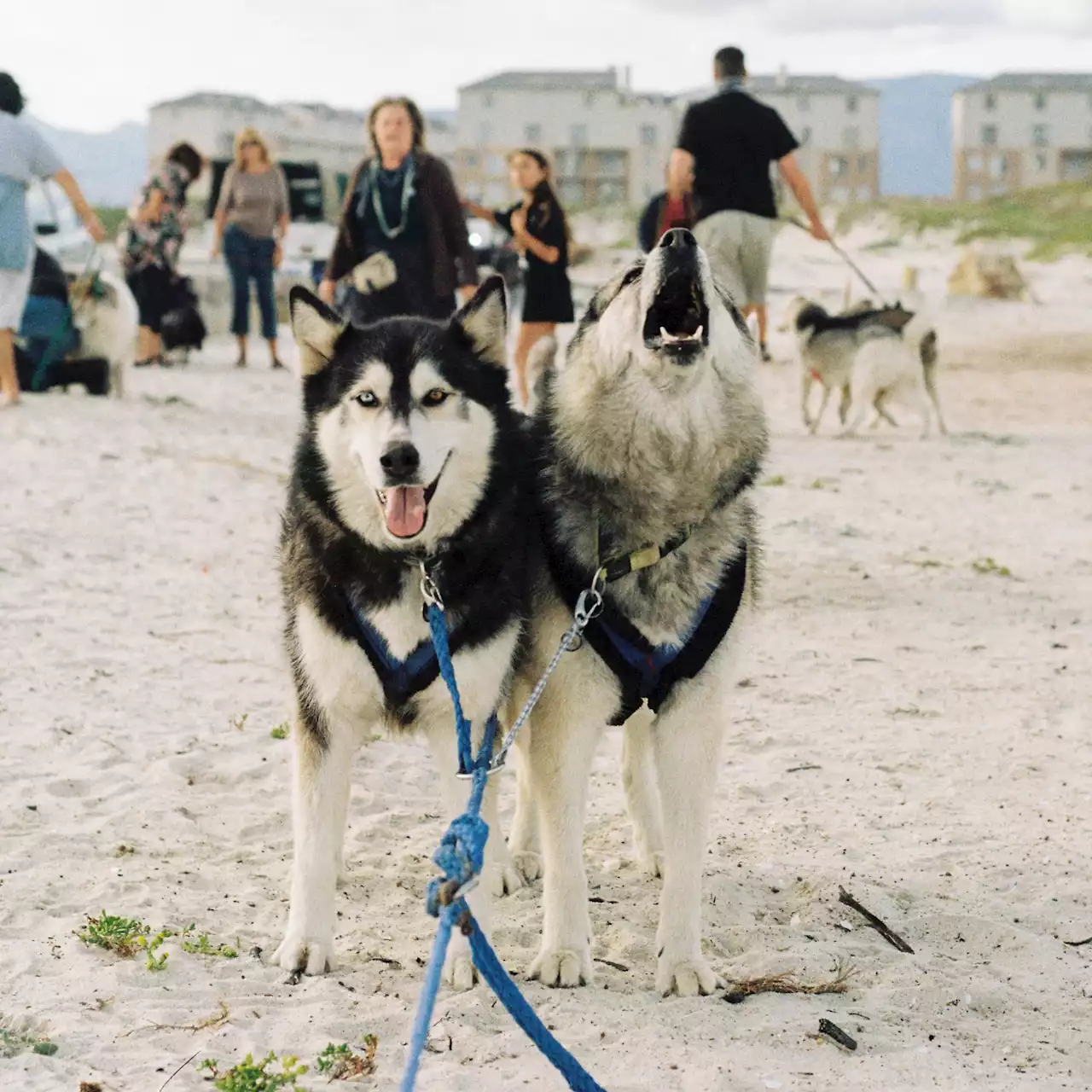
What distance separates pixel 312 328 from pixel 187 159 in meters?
10.5

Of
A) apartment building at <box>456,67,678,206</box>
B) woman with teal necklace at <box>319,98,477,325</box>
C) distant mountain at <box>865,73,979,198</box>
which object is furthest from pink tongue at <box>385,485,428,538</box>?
distant mountain at <box>865,73,979,198</box>

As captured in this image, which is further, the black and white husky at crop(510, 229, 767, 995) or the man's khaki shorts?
the man's khaki shorts

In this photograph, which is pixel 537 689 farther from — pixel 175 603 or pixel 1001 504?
pixel 1001 504

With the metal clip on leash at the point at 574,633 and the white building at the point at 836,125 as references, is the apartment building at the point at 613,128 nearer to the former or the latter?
the white building at the point at 836,125

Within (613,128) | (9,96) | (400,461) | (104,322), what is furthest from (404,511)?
(613,128)

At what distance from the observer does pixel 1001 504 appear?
346 inches

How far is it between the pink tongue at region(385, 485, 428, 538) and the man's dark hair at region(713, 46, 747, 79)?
22.3 feet

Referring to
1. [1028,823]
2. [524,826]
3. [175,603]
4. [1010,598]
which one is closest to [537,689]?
[524,826]

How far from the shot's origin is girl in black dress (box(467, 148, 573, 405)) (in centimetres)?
923

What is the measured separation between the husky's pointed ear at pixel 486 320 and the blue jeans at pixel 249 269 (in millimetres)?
10359

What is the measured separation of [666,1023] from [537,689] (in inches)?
29.9

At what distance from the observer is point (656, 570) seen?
Result: 3094mm

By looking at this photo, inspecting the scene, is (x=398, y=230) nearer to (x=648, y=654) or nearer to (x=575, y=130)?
(x=648, y=654)

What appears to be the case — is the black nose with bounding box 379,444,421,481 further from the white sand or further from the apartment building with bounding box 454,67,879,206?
the apartment building with bounding box 454,67,879,206
